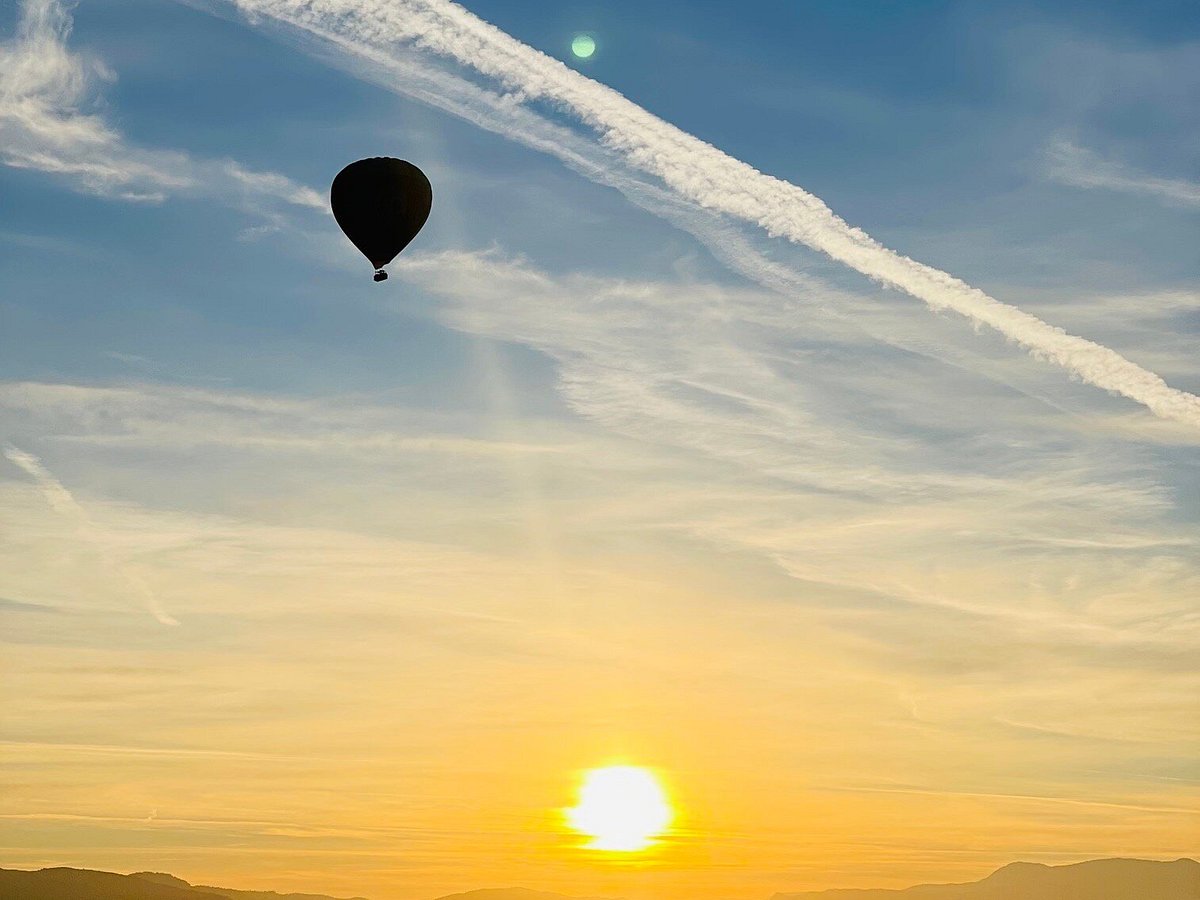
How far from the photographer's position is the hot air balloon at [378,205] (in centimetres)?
9975

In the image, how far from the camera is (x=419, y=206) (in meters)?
102

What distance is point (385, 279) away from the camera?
96.0 m

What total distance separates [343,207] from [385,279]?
8.35m

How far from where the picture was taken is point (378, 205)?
3930 inches

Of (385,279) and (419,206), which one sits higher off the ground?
(419,206)

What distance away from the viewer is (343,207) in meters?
100

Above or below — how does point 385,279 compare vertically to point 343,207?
below

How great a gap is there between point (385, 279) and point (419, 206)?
8464 mm

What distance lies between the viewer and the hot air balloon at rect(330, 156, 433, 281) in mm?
99750

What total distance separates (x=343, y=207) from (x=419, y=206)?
564cm
